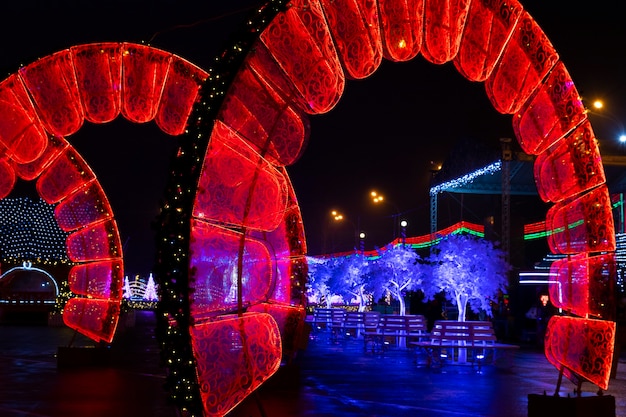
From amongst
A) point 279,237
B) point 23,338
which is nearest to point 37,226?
point 23,338

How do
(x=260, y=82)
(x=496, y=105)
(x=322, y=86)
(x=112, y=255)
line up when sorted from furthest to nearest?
(x=112, y=255), (x=496, y=105), (x=322, y=86), (x=260, y=82)

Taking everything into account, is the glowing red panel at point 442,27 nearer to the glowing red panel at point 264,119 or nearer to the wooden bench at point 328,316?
the glowing red panel at point 264,119

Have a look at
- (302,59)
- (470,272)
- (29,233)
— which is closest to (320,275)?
(29,233)

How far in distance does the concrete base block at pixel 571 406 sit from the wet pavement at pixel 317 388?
1.24ft

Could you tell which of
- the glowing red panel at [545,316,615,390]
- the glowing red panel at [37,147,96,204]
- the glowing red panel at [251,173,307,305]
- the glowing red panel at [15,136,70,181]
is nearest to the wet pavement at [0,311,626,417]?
the glowing red panel at [545,316,615,390]

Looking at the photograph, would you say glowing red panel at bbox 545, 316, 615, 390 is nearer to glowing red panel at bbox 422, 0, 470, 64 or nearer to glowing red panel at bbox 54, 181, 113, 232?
glowing red panel at bbox 422, 0, 470, 64

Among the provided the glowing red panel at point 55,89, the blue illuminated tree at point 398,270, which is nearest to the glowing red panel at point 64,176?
the glowing red panel at point 55,89

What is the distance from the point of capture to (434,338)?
19312 millimetres

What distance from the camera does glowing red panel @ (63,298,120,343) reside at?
55.8ft

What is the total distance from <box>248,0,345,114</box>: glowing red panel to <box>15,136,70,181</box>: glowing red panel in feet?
27.9

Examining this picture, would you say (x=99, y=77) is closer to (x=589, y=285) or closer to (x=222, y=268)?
(x=222, y=268)

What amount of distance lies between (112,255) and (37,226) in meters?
30.7

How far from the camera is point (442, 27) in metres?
9.25

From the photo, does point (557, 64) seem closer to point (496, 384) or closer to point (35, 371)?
point (496, 384)
